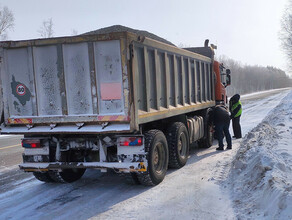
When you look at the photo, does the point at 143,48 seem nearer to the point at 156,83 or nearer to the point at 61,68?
the point at 156,83

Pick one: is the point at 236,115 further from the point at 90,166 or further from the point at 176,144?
the point at 90,166

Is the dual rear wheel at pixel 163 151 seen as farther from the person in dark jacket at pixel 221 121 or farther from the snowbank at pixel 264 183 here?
the person in dark jacket at pixel 221 121

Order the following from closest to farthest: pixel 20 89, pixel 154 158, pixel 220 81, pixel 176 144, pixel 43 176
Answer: pixel 20 89, pixel 154 158, pixel 43 176, pixel 176 144, pixel 220 81

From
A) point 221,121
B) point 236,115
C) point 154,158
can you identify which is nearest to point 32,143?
point 154,158

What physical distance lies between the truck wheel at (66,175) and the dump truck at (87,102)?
Result: 3cm

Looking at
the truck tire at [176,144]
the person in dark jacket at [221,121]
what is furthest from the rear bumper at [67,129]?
the person in dark jacket at [221,121]

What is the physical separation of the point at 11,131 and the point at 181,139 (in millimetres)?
3733

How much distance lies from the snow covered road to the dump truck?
0.41 metres

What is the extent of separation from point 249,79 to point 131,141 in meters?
101

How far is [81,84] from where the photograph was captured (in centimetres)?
490

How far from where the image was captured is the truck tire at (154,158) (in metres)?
5.20

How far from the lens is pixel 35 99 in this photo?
514 centimetres

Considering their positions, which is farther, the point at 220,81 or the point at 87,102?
the point at 220,81

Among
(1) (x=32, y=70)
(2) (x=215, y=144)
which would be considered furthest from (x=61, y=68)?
(2) (x=215, y=144)
